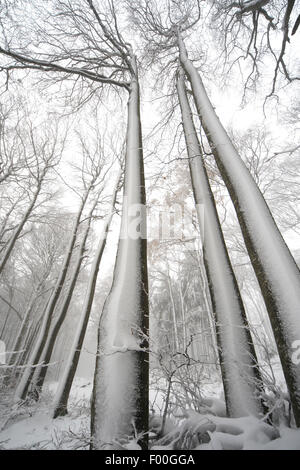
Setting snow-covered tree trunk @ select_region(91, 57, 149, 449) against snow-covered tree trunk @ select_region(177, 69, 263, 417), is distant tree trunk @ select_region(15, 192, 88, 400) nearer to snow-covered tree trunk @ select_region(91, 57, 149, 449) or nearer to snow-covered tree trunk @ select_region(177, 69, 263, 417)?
snow-covered tree trunk @ select_region(91, 57, 149, 449)

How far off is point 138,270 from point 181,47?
540cm

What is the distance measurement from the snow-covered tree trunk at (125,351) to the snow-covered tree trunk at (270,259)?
92 cm

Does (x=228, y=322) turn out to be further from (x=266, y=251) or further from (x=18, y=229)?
(x=18, y=229)

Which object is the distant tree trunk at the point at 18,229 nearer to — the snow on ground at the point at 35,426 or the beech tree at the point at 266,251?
the snow on ground at the point at 35,426

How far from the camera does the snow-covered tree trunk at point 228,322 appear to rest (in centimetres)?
151

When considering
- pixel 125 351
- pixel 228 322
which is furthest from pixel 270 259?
pixel 125 351

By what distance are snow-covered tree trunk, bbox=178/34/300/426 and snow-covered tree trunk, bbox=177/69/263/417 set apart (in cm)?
23

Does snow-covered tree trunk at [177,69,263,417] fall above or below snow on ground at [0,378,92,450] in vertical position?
above

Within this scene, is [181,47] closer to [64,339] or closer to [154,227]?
[154,227]

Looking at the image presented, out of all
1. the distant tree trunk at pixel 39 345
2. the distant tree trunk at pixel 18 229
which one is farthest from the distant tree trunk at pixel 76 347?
the distant tree trunk at pixel 18 229

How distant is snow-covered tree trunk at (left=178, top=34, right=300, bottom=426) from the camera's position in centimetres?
136

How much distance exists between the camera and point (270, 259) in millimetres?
1654

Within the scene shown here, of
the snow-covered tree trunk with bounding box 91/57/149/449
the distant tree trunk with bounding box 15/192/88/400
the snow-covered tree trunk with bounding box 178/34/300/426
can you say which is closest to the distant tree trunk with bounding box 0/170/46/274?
the distant tree trunk with bounding box 15/192/88/400
